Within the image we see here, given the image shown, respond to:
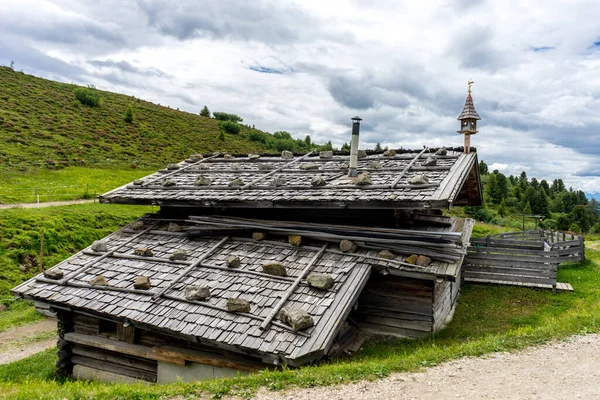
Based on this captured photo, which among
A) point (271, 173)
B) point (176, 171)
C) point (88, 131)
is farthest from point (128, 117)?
point (271, 173)

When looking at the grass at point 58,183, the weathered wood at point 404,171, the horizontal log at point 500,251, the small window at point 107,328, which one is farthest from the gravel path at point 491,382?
the grass at point 58,183

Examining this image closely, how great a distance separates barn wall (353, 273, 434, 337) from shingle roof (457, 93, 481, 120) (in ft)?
23.2

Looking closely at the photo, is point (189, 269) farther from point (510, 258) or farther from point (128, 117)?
point (128, 117)

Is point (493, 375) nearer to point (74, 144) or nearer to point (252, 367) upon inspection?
point (252, 367)

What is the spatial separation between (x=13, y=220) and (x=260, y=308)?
20568 mm

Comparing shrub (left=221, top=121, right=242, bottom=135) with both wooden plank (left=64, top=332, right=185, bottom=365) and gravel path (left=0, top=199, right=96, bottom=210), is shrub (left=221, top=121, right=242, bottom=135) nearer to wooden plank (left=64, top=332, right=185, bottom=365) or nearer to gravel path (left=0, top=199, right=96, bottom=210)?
gravel path (left=0, top=199, right=96, bottom=210)

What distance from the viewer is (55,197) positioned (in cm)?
2966

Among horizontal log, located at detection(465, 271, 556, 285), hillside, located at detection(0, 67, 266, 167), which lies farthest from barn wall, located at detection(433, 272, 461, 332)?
hillside, located at detection(0, 67, 266, 167)

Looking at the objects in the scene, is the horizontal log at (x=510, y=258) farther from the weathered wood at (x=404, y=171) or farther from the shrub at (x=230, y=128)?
the shrub at (x=230, y=128)

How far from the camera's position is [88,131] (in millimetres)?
53719

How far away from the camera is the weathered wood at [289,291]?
7402mm

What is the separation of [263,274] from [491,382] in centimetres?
498

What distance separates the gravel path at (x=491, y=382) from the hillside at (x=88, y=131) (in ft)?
133

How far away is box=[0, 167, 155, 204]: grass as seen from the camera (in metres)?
28.8
